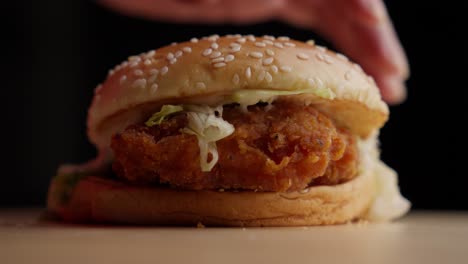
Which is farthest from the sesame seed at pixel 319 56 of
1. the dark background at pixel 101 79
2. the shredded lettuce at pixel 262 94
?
the dark background at pixel 101 79

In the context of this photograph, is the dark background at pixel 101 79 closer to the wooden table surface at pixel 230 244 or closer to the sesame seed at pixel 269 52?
the wooden table surface at pixel 230 244

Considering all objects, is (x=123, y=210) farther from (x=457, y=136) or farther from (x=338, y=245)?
(x=457, y=136)

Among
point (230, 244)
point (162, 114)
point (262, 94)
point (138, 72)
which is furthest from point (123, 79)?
point (230, 244)

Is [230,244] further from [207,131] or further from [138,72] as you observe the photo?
[138,72]

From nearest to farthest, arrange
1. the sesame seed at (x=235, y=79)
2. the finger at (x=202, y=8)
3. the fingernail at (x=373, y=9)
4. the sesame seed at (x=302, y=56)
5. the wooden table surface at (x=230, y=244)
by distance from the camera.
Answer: the wooden table surface at (x=230, y=244)
the sesame seed at (x=235, y=79)
the sesame seed at (x=302, y=56)
the fingernail at (x=373, y=9)
the finger at (x=202, y=8)

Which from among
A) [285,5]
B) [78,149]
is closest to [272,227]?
[285,5]

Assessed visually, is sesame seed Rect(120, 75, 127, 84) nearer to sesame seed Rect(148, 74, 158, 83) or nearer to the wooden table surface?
sesame seed Rect(148, 74, 158, 83)
